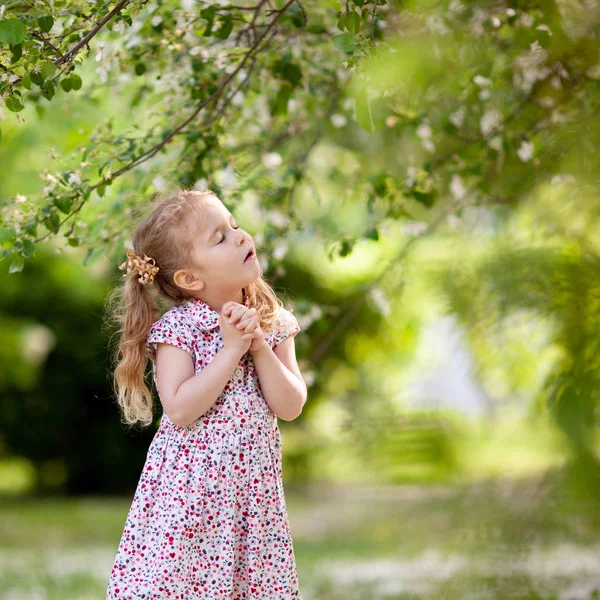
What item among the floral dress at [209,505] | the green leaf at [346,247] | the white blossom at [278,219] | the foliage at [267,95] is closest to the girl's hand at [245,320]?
the floral dress at [209,505]

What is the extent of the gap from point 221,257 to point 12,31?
0.63 m

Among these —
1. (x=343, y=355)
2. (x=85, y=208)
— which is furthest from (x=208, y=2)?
(x=343, y=355)

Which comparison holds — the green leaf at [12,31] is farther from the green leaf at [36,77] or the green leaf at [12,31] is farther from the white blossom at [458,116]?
the white blossom at [458,116]

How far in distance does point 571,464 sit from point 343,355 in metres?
6.75

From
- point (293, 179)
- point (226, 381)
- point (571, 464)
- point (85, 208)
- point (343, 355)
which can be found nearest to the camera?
point (571, 464)

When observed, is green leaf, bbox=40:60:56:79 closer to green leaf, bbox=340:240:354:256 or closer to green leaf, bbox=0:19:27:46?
green leaf, bbox=0:19:27:46

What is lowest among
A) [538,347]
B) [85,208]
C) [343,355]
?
[343,355]

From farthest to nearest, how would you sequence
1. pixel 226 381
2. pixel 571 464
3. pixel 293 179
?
pixel 293 179, pixel 226 381, pixel 571 464

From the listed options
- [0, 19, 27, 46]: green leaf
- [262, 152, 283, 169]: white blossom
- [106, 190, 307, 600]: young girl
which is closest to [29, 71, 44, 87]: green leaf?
[0, 19, 27, 46]: green leaf

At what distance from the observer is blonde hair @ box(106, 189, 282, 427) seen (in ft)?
6.68

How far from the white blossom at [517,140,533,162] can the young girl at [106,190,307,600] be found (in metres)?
1.23

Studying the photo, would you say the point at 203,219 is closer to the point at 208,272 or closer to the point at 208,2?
the point at 208,272

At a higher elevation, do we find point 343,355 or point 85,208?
point 85,208

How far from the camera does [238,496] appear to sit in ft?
6.32
